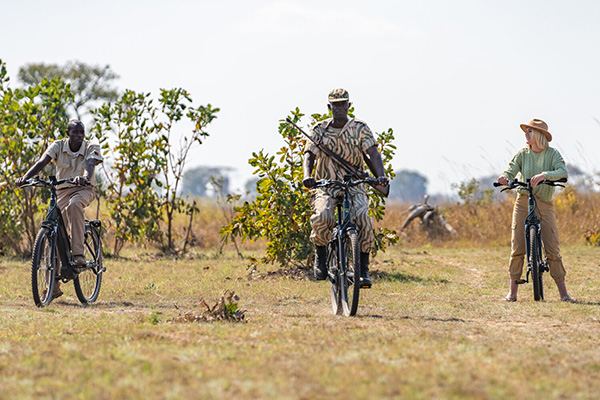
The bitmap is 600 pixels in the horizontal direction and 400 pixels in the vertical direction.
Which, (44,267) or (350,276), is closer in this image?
(350,276)

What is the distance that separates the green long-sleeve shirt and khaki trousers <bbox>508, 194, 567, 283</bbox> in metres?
0.12

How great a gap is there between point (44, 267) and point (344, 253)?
3.16 meters

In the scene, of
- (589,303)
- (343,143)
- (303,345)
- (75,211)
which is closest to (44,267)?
(75,211)

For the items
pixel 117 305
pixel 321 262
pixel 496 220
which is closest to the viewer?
pixel 321 262

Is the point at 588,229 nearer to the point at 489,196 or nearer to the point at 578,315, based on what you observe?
the point at 489,196

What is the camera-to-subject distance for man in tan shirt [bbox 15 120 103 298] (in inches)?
332

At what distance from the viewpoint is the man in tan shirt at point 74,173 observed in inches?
332

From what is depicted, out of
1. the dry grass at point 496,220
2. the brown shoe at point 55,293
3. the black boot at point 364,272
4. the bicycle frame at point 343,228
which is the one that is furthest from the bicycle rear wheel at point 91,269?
the dry grass at point 496,220

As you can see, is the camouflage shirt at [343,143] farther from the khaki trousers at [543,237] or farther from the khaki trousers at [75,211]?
the khaki trousers at [75,211]

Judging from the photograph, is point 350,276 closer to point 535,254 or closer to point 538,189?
point 535,254

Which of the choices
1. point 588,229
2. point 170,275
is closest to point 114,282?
point 170,275

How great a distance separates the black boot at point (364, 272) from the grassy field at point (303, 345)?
34 centimetres

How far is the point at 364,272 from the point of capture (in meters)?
7.27

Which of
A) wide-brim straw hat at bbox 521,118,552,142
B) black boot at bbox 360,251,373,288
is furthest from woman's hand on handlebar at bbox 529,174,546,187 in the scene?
black boot at bbox 360,251,373,288
